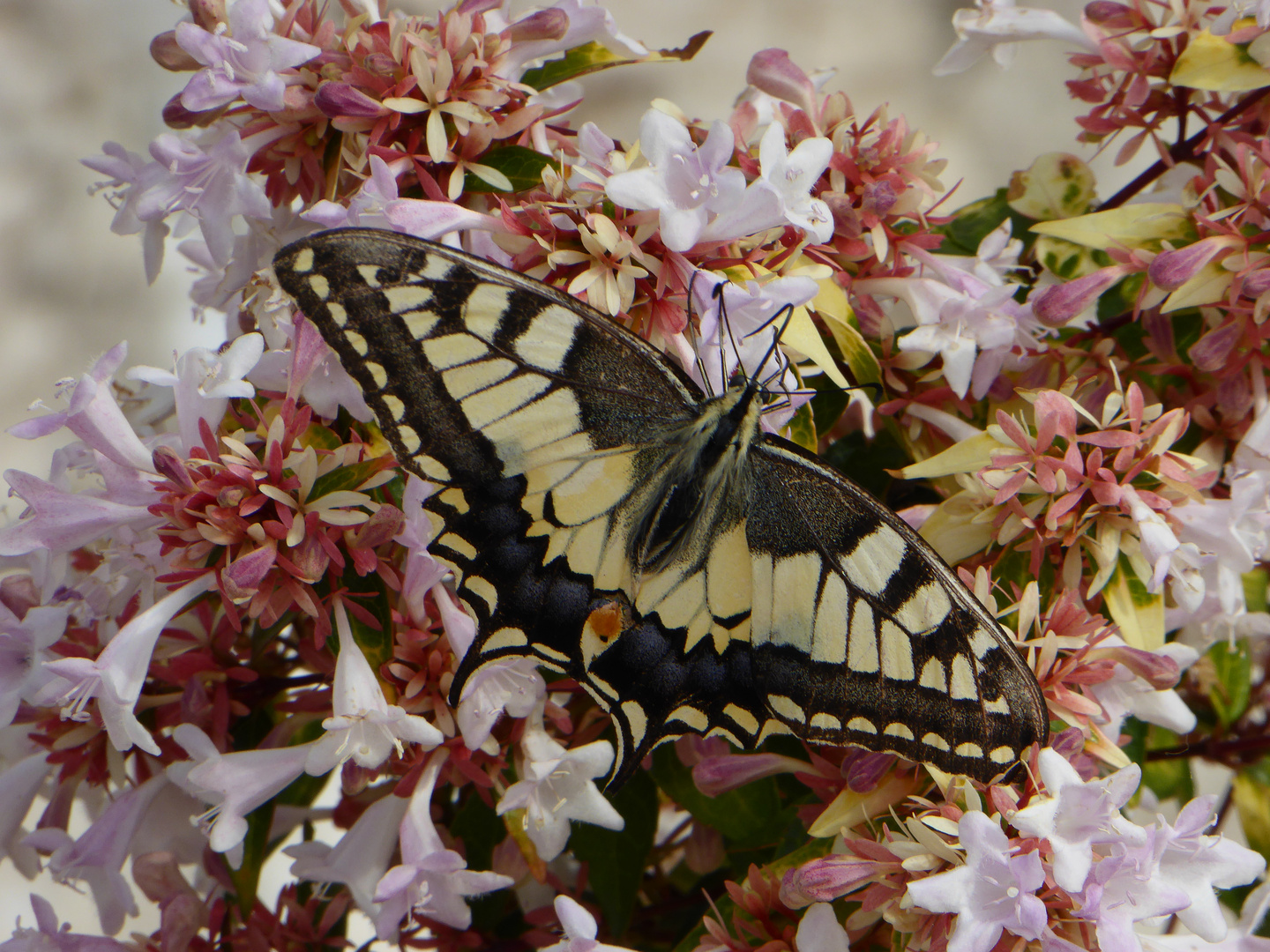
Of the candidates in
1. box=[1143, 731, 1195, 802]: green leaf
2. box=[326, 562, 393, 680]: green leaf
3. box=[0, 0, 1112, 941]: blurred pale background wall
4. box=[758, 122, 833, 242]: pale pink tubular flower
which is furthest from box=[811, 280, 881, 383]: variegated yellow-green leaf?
box=[0, 0, 1112, 941]: blurred pale background wall

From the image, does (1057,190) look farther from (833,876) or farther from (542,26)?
(833,876)

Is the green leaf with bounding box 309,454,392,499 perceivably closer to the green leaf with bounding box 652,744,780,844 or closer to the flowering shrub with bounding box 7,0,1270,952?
the flowering shrub with bounding box 7,0,1270,952

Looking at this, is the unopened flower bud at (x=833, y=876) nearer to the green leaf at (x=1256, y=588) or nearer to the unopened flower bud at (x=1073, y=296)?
the unopened flower bud at (x=1073, y=296)

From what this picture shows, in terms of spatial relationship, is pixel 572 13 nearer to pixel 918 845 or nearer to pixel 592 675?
pixel 592 675

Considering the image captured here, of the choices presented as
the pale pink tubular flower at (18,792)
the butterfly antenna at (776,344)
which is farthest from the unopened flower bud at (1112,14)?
the pale pink tubular flower at (18,792)

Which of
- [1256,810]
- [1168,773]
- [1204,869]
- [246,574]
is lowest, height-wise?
[1256,810]

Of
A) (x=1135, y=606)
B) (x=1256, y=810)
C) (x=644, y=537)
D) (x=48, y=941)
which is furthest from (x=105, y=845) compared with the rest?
(x=1256, y=810)

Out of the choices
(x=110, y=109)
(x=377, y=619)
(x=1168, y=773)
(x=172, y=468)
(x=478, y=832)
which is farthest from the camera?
(x=110, y=109)
